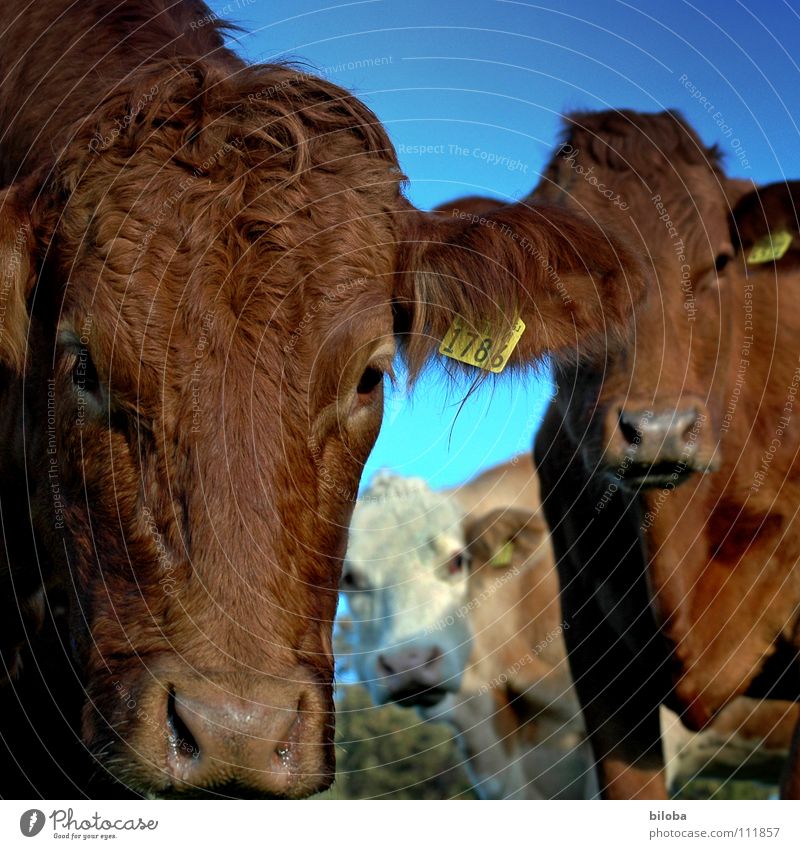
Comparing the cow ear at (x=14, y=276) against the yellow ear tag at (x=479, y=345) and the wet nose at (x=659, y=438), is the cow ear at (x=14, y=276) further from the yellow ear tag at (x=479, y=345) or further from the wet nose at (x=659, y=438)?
the wet nose at (x=659, y=438)

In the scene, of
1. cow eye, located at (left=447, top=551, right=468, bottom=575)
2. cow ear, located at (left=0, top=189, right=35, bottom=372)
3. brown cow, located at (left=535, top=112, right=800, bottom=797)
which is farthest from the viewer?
cow eye, located at (left=447, top=551, right=468, bottom=575)

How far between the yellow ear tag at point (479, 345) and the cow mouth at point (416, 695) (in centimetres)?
520

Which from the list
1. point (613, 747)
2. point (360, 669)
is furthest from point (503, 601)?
point (613, 747)

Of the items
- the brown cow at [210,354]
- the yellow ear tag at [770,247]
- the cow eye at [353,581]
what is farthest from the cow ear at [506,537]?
the brown cow at [210,354]

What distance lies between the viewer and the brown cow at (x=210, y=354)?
3.32 meters

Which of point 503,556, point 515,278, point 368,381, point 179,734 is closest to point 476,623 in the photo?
point 503,556

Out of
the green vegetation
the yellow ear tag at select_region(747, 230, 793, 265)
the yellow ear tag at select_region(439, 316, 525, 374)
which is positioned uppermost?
the yellow ear tag at select_region(747, 230, 793, 265)

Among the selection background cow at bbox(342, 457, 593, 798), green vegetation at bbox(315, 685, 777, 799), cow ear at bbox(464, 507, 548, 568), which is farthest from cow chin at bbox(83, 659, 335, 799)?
green vegetation at bbox(315, 685, 777, 799)

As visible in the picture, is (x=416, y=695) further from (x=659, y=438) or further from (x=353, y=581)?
(x=659, y=438)

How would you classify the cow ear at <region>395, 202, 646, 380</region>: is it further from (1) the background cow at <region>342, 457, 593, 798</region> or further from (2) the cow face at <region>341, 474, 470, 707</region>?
(2) the cow face at <region>341, 474, 470, 707</region>

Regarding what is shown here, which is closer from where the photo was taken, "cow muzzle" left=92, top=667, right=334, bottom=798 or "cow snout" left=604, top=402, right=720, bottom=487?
"cow muzzle" left=92, top=667, right=334, bottom=798

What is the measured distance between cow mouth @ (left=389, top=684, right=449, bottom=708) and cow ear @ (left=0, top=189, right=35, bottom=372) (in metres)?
5.86

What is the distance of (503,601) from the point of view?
34.6 feet

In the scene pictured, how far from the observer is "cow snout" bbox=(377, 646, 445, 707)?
30.5 ft
